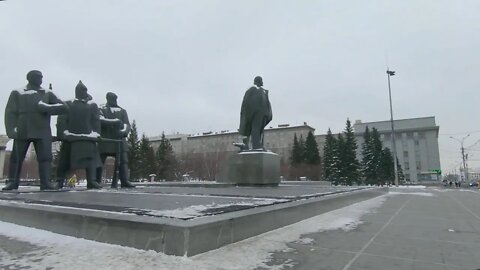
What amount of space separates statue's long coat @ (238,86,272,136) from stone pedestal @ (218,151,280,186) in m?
1.53

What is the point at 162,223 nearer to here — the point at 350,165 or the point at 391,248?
the point at 391,248

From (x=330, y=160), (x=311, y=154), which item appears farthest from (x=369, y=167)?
(x=311, y=154)

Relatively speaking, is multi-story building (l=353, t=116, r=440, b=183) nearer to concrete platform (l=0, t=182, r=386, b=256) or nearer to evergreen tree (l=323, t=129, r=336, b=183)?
evergreen tree (l=323, t=129, r=336, b=183)

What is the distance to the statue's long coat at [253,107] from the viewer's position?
1463cm

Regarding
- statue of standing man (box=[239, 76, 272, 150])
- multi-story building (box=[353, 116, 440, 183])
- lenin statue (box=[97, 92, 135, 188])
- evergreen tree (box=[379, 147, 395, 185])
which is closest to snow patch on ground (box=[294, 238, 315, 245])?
lenin statue (box=[97, 92, 135, 188])

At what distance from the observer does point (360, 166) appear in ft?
168

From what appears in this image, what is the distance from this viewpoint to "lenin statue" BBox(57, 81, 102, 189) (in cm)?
1089

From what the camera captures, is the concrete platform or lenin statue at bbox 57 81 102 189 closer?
the concrete platform

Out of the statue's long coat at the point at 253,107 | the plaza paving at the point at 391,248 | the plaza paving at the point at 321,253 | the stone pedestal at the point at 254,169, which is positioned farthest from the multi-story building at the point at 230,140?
the plaza paving at the point at 321,253

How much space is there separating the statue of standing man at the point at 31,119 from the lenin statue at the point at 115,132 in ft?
6.93

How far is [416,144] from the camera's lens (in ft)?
321

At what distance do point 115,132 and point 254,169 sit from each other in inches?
207

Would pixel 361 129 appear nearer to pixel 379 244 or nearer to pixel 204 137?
pixel 204 137

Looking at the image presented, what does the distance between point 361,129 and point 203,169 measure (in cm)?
5292
